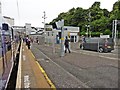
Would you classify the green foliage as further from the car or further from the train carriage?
the train carriage

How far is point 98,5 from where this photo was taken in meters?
82.5

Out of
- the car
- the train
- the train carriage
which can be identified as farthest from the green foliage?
the train carriage

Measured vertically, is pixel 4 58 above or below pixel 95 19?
below

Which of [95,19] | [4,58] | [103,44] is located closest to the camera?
[4,58]

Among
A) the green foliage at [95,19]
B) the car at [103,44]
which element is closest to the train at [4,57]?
the car at [103,44]

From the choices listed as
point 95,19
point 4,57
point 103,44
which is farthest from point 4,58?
point 95,19

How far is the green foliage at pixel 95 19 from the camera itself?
6316 centimetres

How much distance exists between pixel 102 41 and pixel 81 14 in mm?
55888

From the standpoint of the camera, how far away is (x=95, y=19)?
77.2m

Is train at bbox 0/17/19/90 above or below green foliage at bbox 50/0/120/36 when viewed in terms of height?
below

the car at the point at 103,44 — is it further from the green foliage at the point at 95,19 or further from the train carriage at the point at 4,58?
the green foliage at the point at 95,19

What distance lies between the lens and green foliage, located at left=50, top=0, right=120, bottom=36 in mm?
63156

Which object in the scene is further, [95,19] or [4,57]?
[95,19]

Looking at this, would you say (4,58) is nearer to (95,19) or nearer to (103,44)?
(103,44)
